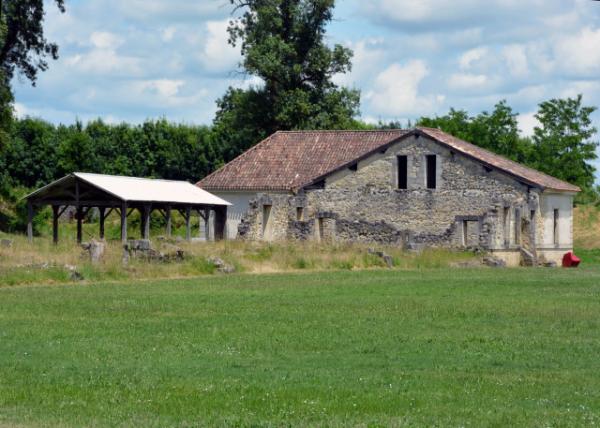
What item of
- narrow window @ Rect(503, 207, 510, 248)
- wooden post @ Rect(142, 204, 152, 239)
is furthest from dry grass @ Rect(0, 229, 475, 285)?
narrow window @ Rect(503, 207, 510, 248)

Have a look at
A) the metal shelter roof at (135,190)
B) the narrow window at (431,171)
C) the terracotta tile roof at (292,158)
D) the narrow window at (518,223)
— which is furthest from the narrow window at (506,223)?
the metal shelter roof at (135,190)

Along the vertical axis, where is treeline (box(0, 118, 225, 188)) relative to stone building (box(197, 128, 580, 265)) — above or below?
above

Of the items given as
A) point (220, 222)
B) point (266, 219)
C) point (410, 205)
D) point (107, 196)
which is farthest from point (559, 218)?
point (107, 196)

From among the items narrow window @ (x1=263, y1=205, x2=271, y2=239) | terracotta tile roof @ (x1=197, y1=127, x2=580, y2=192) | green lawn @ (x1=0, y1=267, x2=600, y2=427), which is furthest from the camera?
terracotta tile roof @ (x1=197, y1=127, x2=580, y2=192)

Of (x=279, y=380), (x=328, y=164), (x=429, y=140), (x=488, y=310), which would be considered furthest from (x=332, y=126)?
(x=279, y=380)

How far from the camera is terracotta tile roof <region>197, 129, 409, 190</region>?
5834 cm

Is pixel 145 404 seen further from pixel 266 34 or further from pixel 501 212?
pixel 266 34

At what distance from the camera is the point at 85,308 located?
983 inches

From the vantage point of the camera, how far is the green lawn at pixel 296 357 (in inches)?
522

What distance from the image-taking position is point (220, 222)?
57.3m

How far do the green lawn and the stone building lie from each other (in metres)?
20.4

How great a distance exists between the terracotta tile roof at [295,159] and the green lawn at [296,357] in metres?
28.0

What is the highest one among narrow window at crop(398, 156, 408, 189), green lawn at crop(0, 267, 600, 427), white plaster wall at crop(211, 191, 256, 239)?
narrow window at crop(398, 156, 408, 189)

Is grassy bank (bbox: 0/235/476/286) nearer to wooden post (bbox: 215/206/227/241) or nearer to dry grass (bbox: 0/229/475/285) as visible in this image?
dry grass (bbox: 0/229/475/285)
